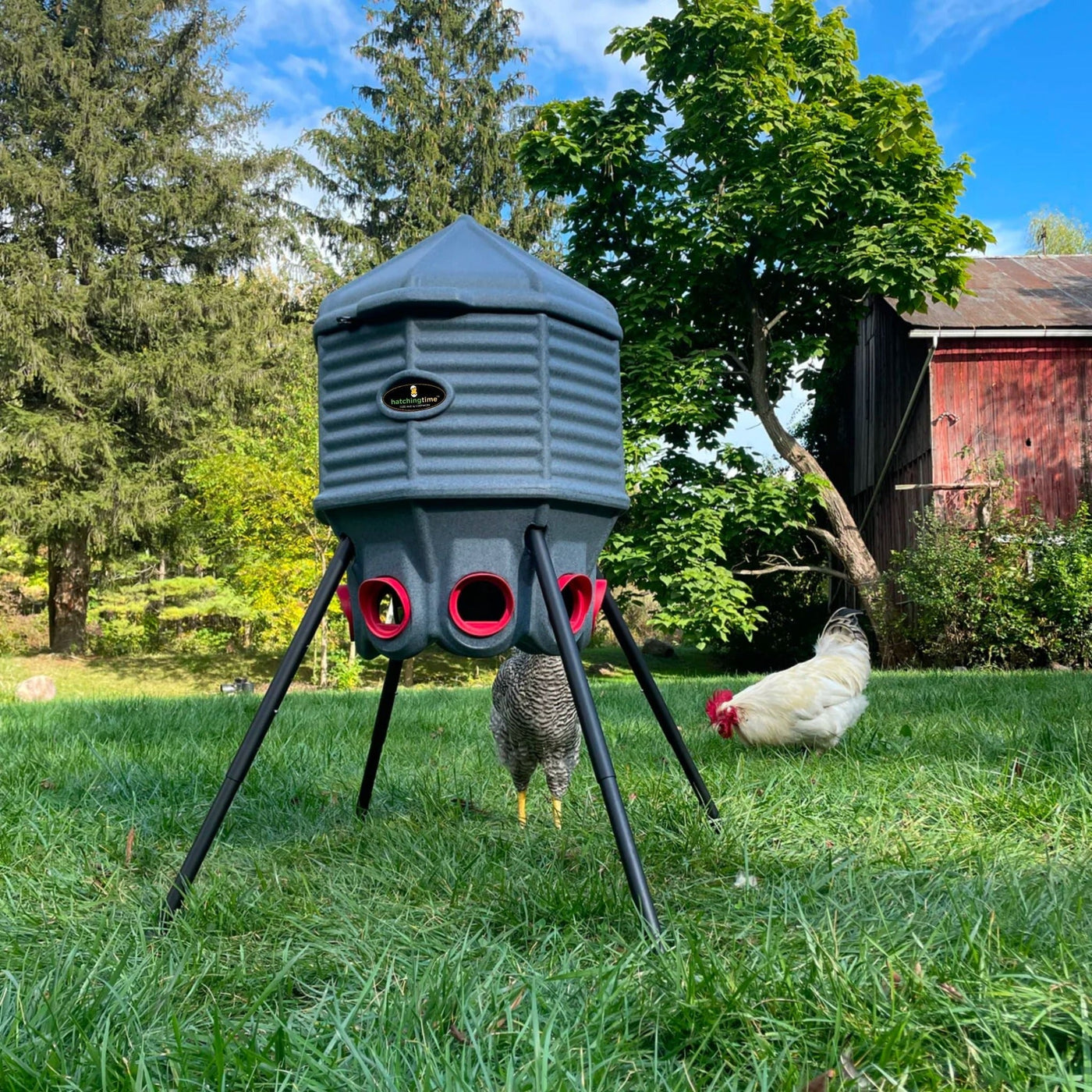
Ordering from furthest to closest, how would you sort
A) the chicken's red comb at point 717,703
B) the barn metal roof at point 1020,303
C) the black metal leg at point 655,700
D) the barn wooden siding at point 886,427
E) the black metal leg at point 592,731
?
the barn wooden siding at point 886,427 → the barn metal roof at point 1020,303 → the chicken's red comb at point 717,703 → the black metal leg at point 655,700 → the black metal leg at point 592,731

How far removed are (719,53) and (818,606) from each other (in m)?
9.81

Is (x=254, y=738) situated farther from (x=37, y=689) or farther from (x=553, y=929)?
(x=37, y=689)

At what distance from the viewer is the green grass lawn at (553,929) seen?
135 centimetres

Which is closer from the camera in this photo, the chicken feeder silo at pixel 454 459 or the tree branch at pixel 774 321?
the chicken feeder silo at pixel 454 459

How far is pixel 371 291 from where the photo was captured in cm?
221

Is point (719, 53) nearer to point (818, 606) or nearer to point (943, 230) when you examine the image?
point (943, 230)

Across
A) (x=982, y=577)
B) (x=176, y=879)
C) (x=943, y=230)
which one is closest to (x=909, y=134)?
(x=943, y=230)

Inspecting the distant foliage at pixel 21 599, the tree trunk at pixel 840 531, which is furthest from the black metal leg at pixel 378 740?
the distant foliage at pixel 21 599

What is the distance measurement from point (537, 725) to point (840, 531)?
12.8 metres

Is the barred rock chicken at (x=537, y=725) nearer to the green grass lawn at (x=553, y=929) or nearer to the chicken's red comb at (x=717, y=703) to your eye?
the green grass lawn at (x=553, y=929)

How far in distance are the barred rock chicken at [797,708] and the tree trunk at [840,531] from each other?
32.7 feet

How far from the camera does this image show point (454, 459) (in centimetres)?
206

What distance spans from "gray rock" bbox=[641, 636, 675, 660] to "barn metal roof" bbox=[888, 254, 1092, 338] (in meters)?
10.3

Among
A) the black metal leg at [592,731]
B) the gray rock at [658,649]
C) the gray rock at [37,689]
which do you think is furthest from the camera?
the gray rock at [658,649]
